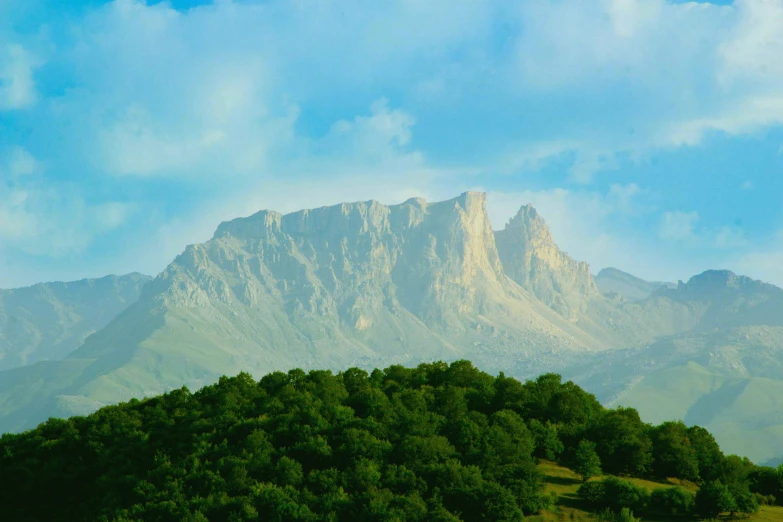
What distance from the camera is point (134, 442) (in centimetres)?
8250

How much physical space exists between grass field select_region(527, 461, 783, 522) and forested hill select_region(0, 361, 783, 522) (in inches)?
47.2

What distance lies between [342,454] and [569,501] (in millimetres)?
21604

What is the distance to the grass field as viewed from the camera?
6769 centimetres

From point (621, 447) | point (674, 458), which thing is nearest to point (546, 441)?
point (621, 447)

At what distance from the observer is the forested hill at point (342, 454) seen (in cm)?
6556

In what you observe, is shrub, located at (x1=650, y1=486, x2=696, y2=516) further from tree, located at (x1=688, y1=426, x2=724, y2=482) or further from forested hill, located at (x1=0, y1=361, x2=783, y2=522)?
tree, located at (x1=688, y1=426, x2=724, y2=482)

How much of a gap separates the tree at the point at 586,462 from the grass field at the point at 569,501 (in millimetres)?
1293

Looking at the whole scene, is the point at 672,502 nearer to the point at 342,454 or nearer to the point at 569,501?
the point at 569,501

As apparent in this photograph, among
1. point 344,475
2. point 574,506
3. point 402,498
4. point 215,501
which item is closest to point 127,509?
point 215,501

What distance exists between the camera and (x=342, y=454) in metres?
73.6

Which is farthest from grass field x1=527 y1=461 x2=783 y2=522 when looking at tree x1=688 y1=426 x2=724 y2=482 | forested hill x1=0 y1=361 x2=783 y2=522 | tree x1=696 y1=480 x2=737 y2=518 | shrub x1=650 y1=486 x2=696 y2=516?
tree x1=688 y1=426 x2=724 y2=482

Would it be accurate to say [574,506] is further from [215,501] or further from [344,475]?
[215,501]

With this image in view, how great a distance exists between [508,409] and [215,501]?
120ft

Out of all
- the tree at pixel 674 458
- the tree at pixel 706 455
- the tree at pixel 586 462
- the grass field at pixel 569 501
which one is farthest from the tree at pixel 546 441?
the tree at pixel 706 455
